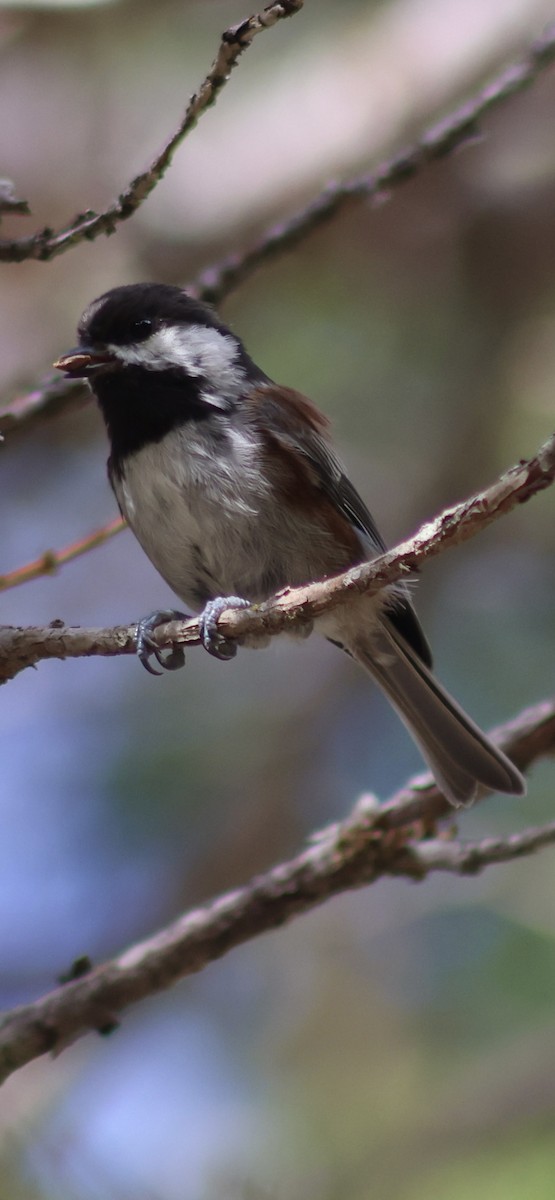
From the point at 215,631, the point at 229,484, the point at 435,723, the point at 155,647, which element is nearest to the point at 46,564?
the point at 155,647

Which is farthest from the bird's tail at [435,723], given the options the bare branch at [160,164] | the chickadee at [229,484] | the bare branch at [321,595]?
the bare branch at [160,164]

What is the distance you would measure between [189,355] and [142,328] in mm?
139

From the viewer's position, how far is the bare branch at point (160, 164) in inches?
68.8

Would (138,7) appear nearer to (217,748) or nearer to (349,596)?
(217,748)

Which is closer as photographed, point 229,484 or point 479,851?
point 479,851

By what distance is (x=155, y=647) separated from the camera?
7.66ft

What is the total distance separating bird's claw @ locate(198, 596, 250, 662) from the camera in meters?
2.23

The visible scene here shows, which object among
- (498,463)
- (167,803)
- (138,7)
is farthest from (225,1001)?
(138,7)

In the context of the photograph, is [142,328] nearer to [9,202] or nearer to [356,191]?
[356,191]

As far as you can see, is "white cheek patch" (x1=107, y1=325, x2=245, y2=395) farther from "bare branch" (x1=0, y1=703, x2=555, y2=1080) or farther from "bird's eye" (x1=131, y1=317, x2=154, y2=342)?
"bare branch" (x1=0, y1=703, x2=555, y2=1080)

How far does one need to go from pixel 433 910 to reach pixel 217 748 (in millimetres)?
1251

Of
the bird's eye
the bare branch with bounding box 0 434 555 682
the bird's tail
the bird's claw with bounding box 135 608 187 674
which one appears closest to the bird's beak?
the bird's eye

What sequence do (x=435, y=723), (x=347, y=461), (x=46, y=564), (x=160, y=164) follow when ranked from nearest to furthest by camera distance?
(x=160, y=164) → (x=46, y=564) → (x=435, y=723) → (x=347, y=461)

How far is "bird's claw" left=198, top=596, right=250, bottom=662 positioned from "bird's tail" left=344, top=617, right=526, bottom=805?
0.66 metres
